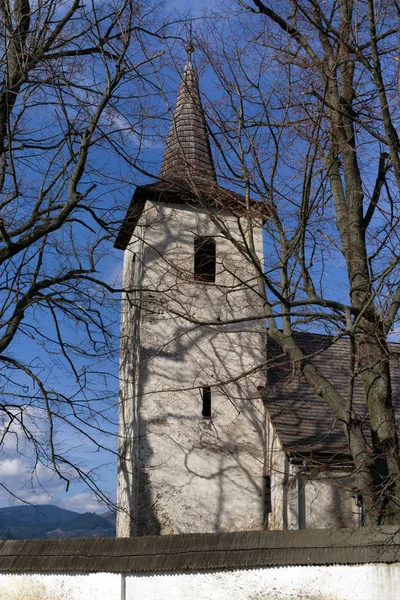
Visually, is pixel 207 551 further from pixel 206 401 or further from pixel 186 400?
pixel 206 401

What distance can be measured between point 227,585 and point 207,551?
324mm

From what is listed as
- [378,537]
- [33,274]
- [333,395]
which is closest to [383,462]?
[333,395]

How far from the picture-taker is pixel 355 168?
834cm

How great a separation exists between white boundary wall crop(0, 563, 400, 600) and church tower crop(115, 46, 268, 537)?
577 centimetres

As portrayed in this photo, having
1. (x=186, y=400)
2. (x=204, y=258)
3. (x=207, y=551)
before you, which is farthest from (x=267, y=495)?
(x=207, y=551)

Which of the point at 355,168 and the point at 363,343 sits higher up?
the point at 355,168

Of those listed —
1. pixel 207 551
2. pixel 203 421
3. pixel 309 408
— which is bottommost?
pixel 207 551

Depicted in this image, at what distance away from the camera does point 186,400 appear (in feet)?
44.8

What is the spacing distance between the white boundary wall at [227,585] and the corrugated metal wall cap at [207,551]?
6 centimetres

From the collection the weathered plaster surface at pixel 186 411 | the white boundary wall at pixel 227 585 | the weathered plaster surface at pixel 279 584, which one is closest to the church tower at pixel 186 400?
the weathered plaster surface at pixel 186 411

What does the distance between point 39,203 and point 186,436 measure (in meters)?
5.98

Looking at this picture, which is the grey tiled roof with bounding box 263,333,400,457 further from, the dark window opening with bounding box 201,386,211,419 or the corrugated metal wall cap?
the corrugated metal wall cap

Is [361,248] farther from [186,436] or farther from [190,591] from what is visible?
[186,436]

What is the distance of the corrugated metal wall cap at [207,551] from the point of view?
5.61 meters
